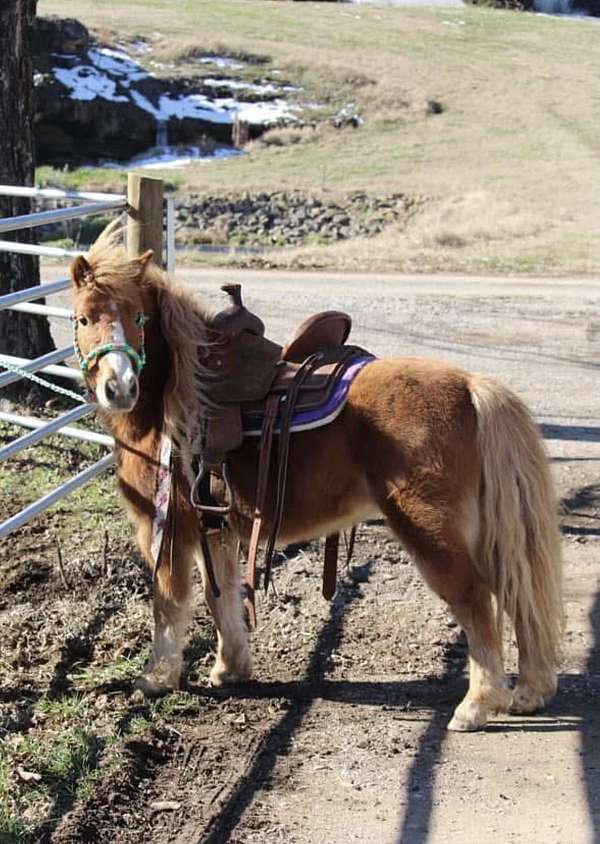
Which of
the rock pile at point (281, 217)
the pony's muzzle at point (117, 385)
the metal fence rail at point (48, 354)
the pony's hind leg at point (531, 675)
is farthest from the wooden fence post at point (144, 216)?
the rock pile at point (281, 217)

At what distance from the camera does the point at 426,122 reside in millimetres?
36719

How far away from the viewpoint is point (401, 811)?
3.79 meters

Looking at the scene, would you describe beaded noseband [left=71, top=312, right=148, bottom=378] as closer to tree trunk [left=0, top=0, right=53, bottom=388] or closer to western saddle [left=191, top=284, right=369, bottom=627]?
western saddle [left=191, top=284, right=369, bottom=627]

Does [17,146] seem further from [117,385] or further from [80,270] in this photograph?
[117,385]

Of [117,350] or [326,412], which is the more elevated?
[117,350]

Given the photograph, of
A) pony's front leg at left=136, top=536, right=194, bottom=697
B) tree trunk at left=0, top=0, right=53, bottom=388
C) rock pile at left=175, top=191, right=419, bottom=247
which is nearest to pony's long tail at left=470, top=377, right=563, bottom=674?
pony's front leg at left=136, top=536, right=194, bottom=697

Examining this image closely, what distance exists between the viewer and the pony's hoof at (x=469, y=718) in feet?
14.0

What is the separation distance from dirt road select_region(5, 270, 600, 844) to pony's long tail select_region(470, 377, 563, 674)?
46 cm

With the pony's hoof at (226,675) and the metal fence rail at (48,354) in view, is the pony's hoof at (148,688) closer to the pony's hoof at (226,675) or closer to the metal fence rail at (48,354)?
the pony's hoof at (226,675)

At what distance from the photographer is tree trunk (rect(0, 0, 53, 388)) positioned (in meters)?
7.97

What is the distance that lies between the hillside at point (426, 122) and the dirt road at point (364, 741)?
12524 millimetres

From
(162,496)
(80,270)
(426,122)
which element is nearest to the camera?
(80,270)

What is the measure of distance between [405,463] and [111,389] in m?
1.13

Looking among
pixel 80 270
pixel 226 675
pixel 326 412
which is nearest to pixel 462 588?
pixel 326 412
